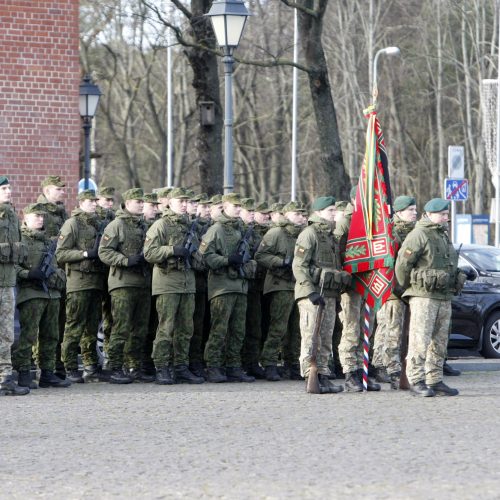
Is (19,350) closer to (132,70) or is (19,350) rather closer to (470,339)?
(470,339)

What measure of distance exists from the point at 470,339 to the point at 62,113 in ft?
21.7

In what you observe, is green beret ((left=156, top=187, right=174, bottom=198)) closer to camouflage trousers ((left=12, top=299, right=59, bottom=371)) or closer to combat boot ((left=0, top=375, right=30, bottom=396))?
camouflage trousers ((left=12, top=299, right=59, bottom=371))

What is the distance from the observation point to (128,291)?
48.7 ft

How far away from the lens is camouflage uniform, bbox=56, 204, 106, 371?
14742mm

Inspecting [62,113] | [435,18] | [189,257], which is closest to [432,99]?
[435,18]

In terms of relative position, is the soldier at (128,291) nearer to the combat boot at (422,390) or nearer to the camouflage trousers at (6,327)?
the camouflage trousers at (6,327)

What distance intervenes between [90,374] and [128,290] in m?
1.02

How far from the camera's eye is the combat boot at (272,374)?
1532cm

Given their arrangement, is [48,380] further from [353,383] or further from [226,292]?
[353,383]

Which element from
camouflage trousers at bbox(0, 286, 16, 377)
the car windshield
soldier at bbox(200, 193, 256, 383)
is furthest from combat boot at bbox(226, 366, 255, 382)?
the car windshield

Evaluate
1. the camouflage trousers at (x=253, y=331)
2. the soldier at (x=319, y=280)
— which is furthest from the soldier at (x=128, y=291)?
the soldier at (x=319, y=280)

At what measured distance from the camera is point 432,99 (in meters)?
56.2

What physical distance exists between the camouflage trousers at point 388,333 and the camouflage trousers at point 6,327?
404 cm

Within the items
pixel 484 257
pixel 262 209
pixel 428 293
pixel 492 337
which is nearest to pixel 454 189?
pixel 484 257
